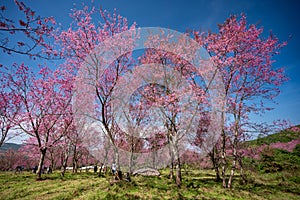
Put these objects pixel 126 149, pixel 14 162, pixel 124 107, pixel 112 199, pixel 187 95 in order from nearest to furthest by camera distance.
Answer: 1. pixel 112 199
2. pixel 187 95
3. pixel 124 107
4. pixel 126 149
5. pixel 14 162

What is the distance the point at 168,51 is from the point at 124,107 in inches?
273

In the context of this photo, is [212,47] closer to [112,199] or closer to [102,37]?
[102,37]

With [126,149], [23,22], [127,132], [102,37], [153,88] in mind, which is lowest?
[126,149]

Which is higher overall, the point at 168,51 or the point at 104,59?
the point at 168,51

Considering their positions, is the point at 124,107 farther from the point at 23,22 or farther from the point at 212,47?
the point at 23,22

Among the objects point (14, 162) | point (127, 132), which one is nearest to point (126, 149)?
point (127, 132)

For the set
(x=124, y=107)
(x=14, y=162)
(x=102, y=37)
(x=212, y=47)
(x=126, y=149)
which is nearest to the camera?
(x=102, y=37)

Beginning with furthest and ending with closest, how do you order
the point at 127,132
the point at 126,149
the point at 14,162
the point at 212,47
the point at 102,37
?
the point at 14,162 → the point at 126,149 → the point at 127,132 → the point at 212,47 → the point at 102,37

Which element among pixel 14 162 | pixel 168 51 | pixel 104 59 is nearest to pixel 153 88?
pixel 168 51

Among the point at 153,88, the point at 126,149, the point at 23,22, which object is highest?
the point at 153,88

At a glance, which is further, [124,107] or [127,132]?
[127,132]

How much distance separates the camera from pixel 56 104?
1702 centimetres

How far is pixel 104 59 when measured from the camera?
11531 millimetres

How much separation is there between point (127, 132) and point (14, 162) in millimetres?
68376
